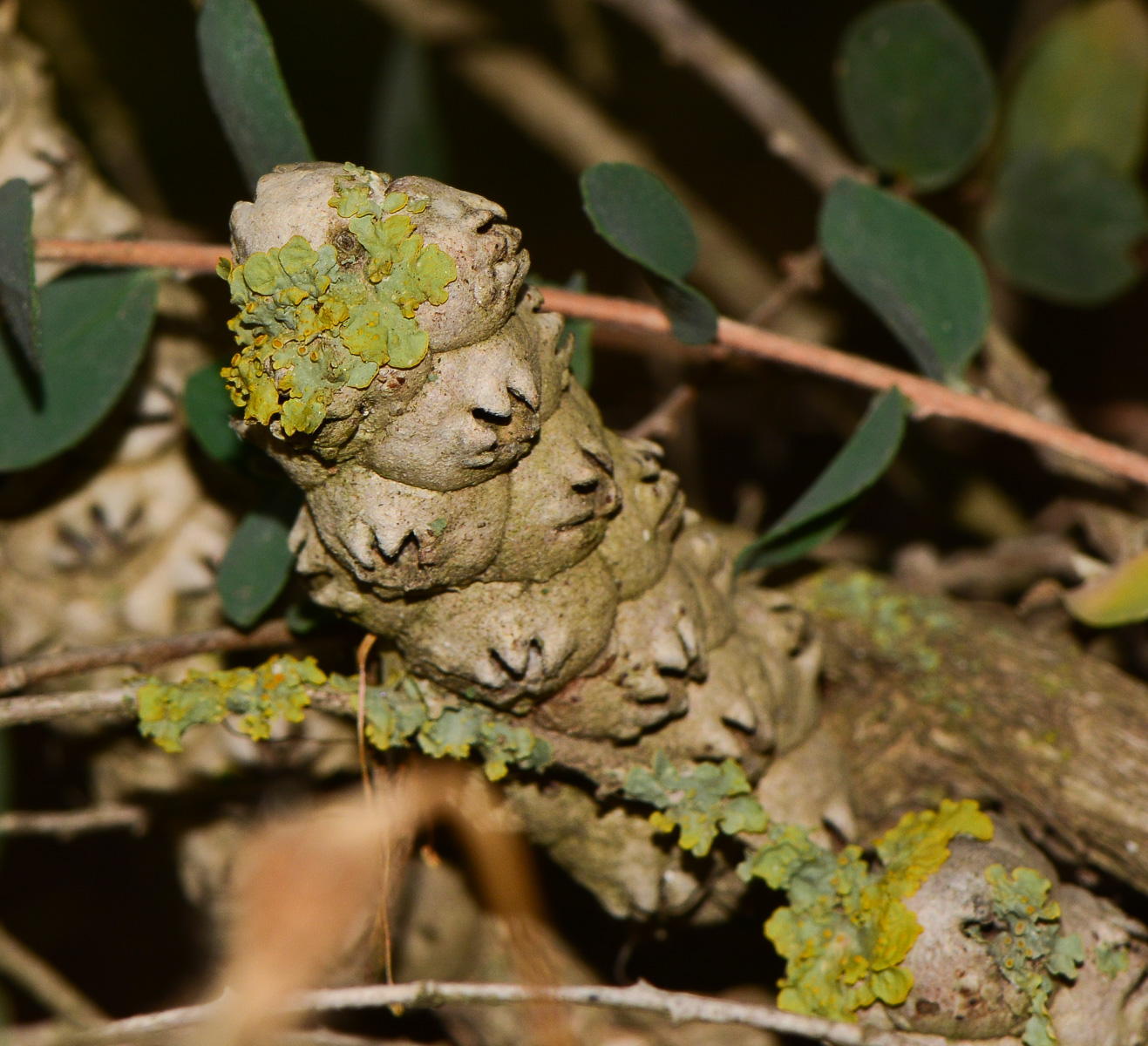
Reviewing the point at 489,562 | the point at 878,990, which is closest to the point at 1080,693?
the point at 878,990

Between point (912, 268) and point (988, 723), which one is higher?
point (912, 268)

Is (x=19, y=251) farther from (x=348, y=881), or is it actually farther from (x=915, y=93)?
(x=915, y=93)

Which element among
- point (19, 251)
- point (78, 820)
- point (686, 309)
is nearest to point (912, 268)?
point (686, 309)

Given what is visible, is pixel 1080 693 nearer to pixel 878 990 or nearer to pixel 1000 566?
pixel 1000 566

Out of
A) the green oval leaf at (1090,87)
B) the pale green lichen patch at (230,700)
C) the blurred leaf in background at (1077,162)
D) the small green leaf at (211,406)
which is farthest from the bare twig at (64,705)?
the green oval leaf at (1090,87)

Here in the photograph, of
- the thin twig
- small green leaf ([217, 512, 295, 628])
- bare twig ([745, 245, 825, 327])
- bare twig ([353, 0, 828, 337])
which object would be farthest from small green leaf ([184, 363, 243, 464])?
bare twig ([353, 0, 828, 337])

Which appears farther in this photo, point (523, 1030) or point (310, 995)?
point (523, 1030)
